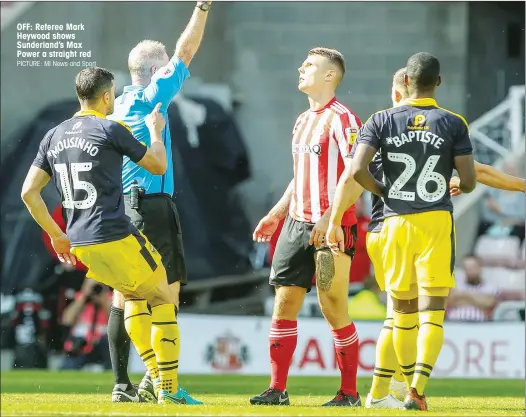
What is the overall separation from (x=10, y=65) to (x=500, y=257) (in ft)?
17.5

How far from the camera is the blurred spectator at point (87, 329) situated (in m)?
12.0

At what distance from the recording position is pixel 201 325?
476 inches

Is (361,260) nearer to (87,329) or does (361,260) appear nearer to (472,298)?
(472,298)

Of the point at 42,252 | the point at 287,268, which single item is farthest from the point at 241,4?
the point at 287,268

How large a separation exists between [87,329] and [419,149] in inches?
246

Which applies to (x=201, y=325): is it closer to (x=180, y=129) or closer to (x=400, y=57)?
(x=180, y=129)

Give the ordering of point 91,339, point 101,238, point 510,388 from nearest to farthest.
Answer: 1. point 101,238
2. point 510,388
3. point 91,339

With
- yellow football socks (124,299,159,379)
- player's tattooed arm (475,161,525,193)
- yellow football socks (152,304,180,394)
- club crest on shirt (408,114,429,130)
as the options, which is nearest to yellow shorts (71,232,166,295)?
yellow football socks (152,304,180,394)

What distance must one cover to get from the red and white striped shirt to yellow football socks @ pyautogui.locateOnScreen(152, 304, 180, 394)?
3.70ft

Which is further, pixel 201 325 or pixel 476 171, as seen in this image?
pixel 201 325

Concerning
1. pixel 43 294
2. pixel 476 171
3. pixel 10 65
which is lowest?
pixel 43 294

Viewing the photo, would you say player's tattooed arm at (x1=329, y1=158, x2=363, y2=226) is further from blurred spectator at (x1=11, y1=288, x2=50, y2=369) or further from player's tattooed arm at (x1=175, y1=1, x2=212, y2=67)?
blurred spectator at (x1=11, y1=288, x2=50, y2=369)

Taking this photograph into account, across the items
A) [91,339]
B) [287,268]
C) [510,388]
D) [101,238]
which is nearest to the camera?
[101,238]

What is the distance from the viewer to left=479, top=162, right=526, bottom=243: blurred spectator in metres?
12.2
